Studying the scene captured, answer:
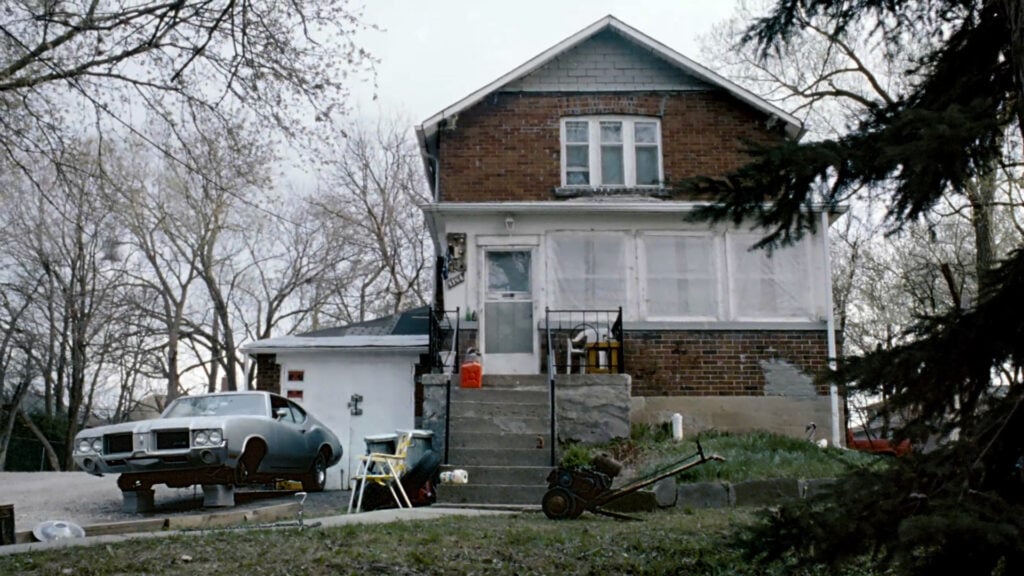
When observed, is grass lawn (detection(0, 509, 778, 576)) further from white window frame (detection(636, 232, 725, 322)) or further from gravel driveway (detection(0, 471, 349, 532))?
white window frame (detection(636, 232, 725, 322))

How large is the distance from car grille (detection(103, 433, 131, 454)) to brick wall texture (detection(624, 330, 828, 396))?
23.8 ft

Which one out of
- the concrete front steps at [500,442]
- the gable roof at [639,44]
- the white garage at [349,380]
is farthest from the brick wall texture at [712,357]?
the white garage at [349,380]

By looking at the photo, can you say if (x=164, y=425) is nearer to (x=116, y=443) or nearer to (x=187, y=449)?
(x=187, y=449)

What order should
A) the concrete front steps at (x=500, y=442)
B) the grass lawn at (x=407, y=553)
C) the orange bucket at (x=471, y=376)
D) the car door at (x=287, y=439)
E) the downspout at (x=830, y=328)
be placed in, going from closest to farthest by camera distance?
the grass lawn at (x=407, y=553) → the concrete front steps at (x=500, y=442) → the car door at (x=287, y=439) → the orange bucket at (x=471, y=376) → the downspout at (x=830, y=328)

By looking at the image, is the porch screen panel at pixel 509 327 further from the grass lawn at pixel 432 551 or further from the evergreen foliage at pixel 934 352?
the evergreen foliage at pixel 934 352

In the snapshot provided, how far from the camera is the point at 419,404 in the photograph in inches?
653

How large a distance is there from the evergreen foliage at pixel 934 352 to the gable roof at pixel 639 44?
10.6 m

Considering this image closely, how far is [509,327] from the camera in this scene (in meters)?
15.2

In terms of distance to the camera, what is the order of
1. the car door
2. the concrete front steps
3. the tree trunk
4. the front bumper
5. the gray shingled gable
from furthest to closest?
the tree trunk < the gray shingled gable < the car door < the concrete front steps < the front bumper

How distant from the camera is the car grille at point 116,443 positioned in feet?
36.0

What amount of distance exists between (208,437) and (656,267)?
298 inches

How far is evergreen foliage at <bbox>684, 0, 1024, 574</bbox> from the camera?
136 inches

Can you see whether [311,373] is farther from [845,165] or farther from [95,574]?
[845,165]

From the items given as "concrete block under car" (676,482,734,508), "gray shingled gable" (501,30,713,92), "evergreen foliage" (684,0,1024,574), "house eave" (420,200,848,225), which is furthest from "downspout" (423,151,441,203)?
"evergreen foliage" (684,0,1024,574)
